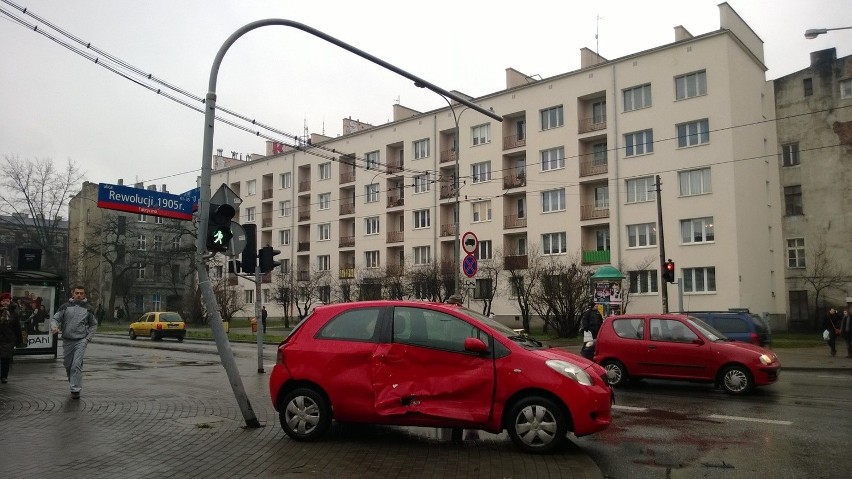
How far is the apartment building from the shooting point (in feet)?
137

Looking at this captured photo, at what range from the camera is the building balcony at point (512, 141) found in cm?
4859

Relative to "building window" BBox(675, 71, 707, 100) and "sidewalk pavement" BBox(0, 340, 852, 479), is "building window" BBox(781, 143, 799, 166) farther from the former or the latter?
"sidewalk pavement" BBox(0, 340, 852, 479)

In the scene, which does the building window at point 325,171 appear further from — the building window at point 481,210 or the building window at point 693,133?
the building window at point 693,133

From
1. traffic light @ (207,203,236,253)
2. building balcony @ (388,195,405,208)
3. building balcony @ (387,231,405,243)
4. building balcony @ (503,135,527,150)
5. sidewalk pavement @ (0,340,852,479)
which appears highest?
building balcony @ (503,135,527,150)

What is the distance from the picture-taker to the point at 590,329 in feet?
61.9

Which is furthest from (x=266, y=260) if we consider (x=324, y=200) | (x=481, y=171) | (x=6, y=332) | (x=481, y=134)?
(x=324, y=200)

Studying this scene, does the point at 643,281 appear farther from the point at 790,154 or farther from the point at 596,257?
the point at 790,154

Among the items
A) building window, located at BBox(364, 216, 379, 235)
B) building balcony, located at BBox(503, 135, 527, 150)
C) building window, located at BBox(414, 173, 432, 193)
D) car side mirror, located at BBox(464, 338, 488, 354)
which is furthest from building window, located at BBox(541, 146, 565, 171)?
car side mirror, located at BBox(464, 338, 488, 354)

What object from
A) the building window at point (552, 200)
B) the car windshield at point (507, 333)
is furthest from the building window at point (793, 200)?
the car windshield at point (507, 333)

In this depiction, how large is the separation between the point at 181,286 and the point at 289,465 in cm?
7880

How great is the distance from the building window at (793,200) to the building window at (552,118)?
15.8 metres

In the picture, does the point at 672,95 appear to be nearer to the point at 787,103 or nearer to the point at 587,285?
the point at 787,103

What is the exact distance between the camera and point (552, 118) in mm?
46719

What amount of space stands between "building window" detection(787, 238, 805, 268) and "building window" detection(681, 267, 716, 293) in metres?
9.50
